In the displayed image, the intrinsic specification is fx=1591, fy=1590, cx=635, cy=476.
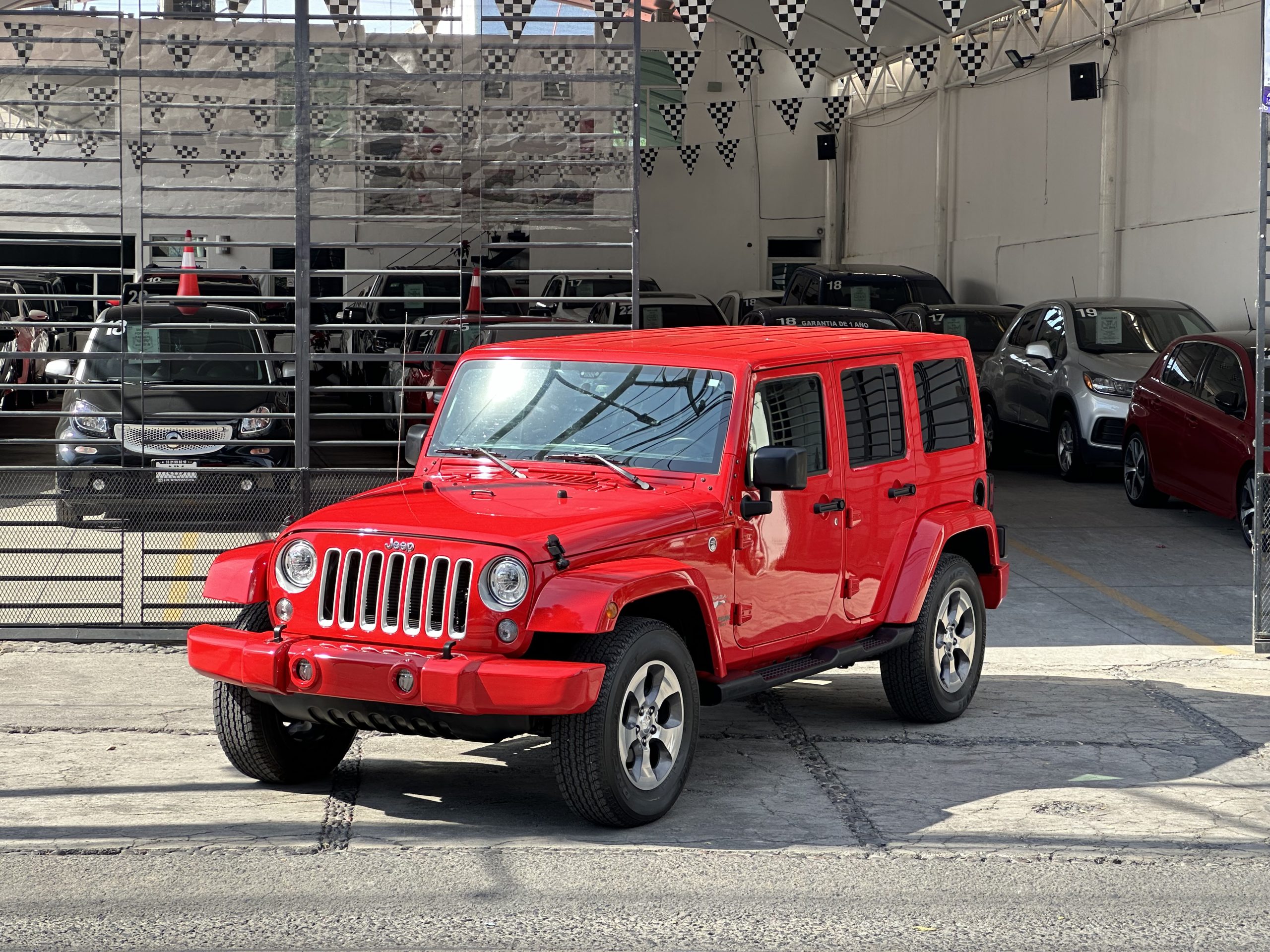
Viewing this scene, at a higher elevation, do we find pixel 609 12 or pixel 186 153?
pixel 609 12

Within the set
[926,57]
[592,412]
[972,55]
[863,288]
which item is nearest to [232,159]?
[592,412]

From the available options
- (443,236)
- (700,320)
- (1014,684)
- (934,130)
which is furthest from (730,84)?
(1014,684)

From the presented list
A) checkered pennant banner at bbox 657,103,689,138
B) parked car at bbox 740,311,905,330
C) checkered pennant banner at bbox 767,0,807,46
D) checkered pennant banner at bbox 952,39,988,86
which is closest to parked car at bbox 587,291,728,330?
parked car at bbox 740,311,905,330

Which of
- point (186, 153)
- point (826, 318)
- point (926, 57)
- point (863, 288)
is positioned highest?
point (926, 57)

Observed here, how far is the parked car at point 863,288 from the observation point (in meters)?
22.2

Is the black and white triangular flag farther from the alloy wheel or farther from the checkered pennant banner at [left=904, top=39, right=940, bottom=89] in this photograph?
the alloy wheel

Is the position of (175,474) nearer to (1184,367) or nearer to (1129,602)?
(1129,602)

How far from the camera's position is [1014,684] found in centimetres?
820

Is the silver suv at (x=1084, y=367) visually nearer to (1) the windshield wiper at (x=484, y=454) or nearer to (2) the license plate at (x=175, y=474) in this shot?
(2) the license plate at (x=175, y=474)

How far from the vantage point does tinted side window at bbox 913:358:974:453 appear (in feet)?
24.3

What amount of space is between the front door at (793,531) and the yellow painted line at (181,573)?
153 inches

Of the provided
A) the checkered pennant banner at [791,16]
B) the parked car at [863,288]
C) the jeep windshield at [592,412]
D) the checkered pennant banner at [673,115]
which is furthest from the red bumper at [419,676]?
the checkered pennant banner at [673,115]

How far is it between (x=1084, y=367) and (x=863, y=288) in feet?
22.4

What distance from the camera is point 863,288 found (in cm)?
2252
